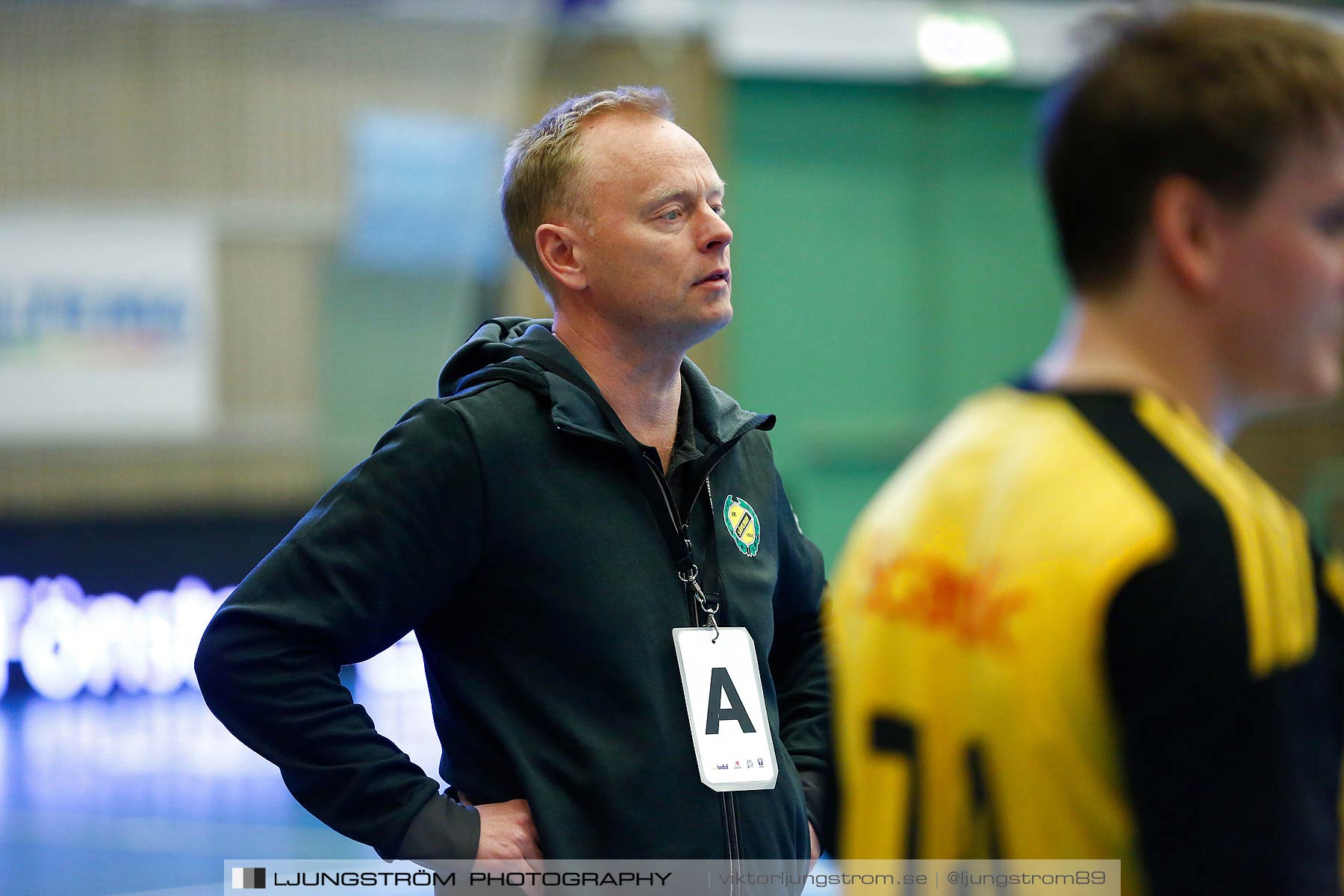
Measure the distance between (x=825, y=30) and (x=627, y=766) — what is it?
896cm

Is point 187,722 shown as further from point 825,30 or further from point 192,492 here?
point 825,30

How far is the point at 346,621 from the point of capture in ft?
5.35

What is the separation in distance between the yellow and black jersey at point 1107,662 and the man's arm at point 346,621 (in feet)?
2.42

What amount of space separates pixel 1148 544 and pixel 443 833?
103cm

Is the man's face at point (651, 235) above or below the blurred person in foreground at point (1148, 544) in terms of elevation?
above

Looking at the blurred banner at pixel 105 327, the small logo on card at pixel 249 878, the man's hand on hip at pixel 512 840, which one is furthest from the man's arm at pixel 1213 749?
the blurred banner at pixel 105 327

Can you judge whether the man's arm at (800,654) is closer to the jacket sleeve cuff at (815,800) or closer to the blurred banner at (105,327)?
the jacket sleeve cuff at (815,800)

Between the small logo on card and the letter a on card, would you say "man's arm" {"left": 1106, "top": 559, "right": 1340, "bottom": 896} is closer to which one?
the letter a on card

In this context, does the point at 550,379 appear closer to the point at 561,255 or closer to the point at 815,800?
the point at 561,255

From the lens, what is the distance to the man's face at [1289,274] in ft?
3.09

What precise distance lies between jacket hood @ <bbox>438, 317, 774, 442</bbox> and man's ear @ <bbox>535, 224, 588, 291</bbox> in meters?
0.08

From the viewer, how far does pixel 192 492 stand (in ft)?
26.8

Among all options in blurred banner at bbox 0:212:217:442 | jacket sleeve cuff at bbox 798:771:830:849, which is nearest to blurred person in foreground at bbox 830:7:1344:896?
jacket sleeve cuff at bbox 798:771:830:849

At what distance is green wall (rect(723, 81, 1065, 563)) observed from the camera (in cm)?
988
